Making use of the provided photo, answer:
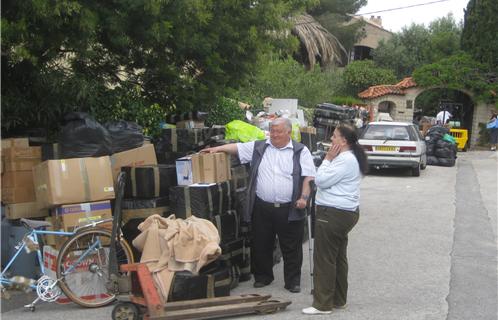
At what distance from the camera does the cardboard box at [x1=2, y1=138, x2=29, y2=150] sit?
21.3 ft

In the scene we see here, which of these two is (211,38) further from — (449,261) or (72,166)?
(449,261)

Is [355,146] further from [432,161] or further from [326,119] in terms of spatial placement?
[432,161]

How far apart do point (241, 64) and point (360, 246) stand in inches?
138

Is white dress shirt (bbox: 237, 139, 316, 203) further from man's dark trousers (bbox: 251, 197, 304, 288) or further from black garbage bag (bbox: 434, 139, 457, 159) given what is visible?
black garbage bag (bbox: 434, 139, 457, 159)

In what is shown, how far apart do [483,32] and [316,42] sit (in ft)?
30.2

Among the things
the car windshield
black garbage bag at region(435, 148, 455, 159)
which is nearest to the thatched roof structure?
black garbage bag at region(435, 148, 455, 159)

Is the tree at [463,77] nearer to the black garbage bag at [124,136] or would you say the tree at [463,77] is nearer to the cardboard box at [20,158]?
the black garbage bag at [124,136]

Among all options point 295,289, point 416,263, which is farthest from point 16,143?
point 416,263

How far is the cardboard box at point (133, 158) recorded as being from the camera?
260 inches

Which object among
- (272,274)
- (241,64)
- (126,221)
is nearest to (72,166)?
(126,221)

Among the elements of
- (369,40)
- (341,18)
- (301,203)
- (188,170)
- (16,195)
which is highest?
(341,18)

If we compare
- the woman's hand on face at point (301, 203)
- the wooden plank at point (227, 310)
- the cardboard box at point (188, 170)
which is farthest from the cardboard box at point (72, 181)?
the woman's hand on face at point (301, 203)

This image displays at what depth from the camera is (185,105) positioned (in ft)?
30.1

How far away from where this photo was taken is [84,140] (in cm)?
662
